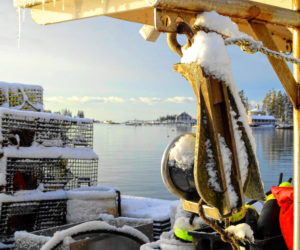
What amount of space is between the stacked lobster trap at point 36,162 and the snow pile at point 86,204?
11 cm

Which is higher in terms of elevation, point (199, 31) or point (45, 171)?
point (199, 31)

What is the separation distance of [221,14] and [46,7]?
1.46 m

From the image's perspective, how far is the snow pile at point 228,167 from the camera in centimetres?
120

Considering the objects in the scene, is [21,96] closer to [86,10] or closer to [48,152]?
[48,152]

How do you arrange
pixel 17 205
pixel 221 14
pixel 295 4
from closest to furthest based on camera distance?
pixel 221 14, pixel 295 4, pixel 17 205

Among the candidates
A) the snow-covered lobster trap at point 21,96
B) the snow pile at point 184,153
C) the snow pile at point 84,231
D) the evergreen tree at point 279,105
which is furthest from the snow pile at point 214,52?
the evergreen tree at point 279,105

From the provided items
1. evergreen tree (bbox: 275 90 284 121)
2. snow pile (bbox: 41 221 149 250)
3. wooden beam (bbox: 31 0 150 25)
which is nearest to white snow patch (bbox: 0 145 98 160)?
snow pile (bbox: 41 221 149 250)

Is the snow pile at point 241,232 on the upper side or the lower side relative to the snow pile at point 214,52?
lower

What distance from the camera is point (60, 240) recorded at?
2.96m

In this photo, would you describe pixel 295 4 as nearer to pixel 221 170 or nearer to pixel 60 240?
pixel 221 170

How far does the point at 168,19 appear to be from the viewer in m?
1.25

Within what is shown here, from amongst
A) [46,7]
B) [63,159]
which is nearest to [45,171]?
[63,159]

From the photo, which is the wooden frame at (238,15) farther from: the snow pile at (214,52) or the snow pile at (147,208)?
the snow pile at (147,208)

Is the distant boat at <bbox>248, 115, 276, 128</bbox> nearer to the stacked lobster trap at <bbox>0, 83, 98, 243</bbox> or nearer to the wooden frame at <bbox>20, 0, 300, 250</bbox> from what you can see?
the stacked lobster trap at <bbox>0, 83, 98, 243</bbox>
